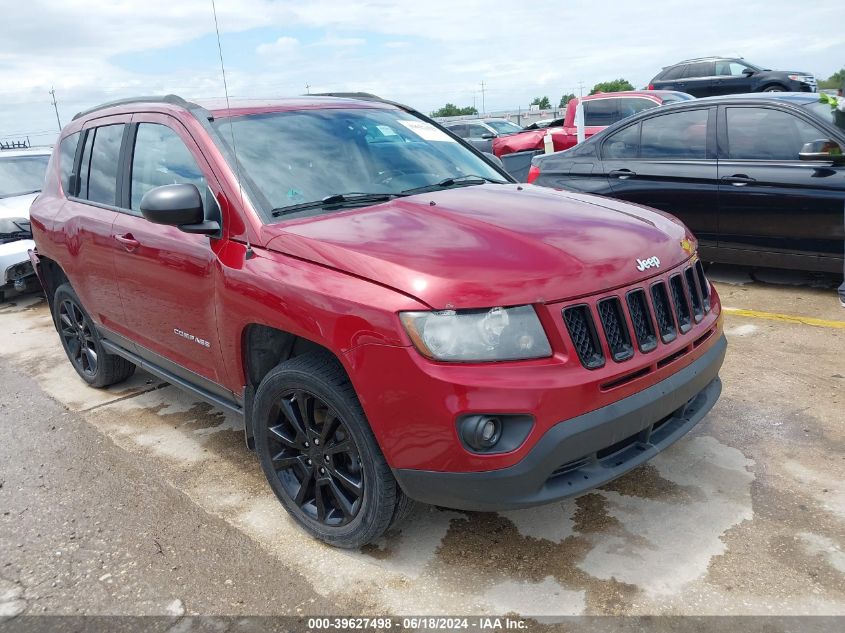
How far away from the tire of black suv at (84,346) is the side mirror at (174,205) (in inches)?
78.7

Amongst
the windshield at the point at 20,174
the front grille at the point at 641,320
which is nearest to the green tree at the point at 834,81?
the front grille at the point at 641,320

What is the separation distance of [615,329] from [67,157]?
150 inches

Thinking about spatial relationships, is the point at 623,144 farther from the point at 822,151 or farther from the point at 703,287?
the point at 703,287

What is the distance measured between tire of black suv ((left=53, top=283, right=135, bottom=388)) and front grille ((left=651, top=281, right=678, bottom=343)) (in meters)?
3.48

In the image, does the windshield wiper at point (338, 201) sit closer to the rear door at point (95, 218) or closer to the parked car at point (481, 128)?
the rear door at point (95, 218)

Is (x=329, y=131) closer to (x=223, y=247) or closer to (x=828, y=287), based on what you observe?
(x=223, y=247)

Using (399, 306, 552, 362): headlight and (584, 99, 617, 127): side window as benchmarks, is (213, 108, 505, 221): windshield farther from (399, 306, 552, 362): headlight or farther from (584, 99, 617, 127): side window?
(584, 99, 617, 127): side window

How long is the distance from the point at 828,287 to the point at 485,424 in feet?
15.9

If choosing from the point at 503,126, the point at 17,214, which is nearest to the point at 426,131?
the point at 17,214

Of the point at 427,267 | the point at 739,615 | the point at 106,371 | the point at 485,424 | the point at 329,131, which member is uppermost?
the point at 329,131

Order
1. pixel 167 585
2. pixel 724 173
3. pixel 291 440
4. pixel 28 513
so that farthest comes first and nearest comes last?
pixel 724 173 < pixel 28 513 < pixel 291 440 < pixel 167 585

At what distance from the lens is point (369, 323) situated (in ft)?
7.57

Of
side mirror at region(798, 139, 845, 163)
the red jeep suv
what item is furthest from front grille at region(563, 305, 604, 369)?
side mirror at region(798, 139, 845, 163)

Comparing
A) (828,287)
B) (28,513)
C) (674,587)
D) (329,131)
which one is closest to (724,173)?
(828,287)
